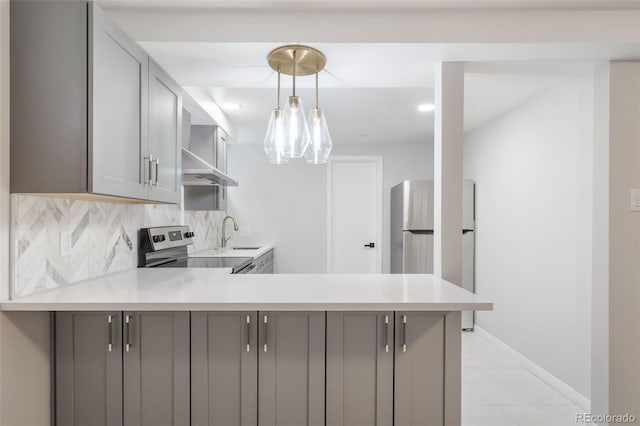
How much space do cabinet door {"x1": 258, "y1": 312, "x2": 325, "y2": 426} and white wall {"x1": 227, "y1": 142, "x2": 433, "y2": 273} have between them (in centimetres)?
338

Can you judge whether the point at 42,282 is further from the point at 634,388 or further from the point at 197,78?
the point at 634,388

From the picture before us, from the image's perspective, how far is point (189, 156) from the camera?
2.47 m

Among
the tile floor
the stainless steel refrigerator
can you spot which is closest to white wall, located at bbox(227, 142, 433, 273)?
the stainless steel refrigerator

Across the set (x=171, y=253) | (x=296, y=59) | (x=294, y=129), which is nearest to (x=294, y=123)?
(x=294, y=129)

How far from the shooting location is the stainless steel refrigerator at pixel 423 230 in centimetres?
396

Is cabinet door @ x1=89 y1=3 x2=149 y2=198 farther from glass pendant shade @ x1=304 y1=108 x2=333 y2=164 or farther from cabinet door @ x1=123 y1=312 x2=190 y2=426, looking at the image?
glass pendant shade @ x1=304 y1=108 x2=333 y2=164

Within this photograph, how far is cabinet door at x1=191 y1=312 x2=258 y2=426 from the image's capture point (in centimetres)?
156

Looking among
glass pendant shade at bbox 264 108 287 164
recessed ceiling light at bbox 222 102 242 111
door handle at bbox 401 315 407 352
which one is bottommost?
door handle at bbox 401 315 407 352

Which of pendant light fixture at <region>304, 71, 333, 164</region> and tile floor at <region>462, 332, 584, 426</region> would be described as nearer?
pendant light fixture at <region>304, 71, 333, 164</region>

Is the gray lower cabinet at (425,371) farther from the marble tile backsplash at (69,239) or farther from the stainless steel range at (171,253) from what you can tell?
the marble tile backsplash at (69,239)

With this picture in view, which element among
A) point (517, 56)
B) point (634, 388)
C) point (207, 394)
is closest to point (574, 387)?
point (634, 388)

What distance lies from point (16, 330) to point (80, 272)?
1.27 feet

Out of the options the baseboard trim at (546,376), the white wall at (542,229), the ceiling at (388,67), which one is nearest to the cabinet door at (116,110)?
the ceiling at (388,67)

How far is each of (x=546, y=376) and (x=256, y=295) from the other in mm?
2624
